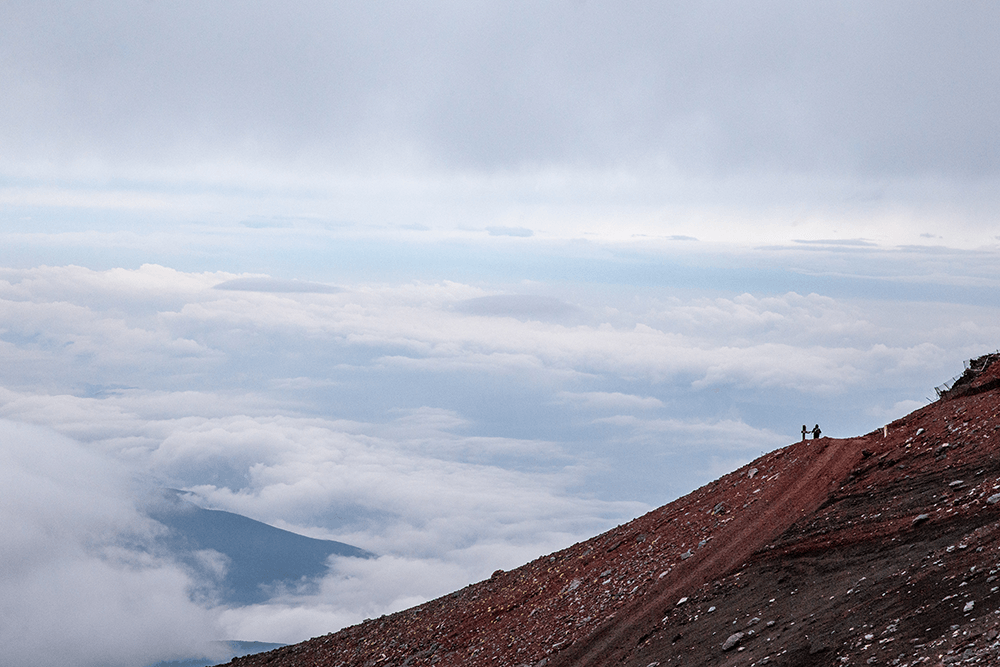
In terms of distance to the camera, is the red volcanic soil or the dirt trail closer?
the red volcanic soil

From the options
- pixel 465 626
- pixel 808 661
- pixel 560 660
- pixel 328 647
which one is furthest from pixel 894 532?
pixel 328 647

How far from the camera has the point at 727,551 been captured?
28.1 meters

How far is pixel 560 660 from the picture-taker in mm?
27203

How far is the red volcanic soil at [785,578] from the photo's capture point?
1867 cm

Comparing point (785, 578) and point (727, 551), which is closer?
point (785, 578)

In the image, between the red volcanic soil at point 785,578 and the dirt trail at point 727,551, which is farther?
the dirt trail at point 727,551

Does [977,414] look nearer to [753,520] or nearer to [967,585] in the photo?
[753,520]

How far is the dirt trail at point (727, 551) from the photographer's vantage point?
2627 centimetres

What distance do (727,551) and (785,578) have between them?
163 inches

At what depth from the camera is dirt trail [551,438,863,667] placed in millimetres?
26266

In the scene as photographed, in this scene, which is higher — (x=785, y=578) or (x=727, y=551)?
(x=727, y=551)

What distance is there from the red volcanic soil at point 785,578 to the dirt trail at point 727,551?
0.26 ft

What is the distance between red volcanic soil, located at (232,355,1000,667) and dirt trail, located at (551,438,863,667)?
8cm

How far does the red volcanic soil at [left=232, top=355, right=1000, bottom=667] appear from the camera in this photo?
18.7 metres
